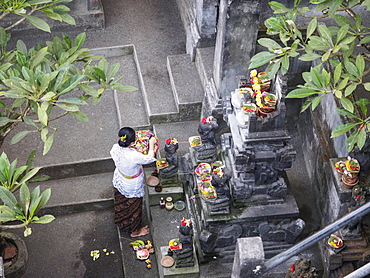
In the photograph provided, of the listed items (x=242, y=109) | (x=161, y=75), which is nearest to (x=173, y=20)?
(x=161, y=75)

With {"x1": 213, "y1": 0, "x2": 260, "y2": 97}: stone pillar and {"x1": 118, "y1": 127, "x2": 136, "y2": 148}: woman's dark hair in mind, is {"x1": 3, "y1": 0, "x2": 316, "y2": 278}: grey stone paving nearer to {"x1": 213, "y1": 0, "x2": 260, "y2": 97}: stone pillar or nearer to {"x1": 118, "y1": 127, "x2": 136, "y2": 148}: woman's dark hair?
{"x1": 213, "y1": 0, "x2": 260, "y2": 97}: stone pillar

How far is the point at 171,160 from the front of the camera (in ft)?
27.4

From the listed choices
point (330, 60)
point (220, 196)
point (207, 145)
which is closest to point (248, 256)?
point (220, 196)

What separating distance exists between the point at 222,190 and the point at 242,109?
42.0 inches

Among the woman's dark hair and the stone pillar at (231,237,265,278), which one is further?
the woman's dark hair

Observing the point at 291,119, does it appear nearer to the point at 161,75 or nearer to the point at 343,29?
the point at 161,75

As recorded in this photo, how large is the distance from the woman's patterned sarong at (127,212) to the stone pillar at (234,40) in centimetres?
→ 207

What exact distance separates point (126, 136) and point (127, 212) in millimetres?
1332

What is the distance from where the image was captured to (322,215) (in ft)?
27.0

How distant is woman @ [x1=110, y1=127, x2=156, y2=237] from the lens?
7.55 meters

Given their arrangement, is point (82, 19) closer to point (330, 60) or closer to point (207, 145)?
point (207, 145)

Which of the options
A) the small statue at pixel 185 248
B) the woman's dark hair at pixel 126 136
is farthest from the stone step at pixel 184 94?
the small statue at pixel 185 248

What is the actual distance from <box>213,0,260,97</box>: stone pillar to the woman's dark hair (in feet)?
6.11

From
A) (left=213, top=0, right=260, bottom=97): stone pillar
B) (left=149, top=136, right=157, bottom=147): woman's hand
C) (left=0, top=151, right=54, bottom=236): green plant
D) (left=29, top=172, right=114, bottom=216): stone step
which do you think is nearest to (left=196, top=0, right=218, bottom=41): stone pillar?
(left=213, top=0, right=260, bottom=97): stone pillar
